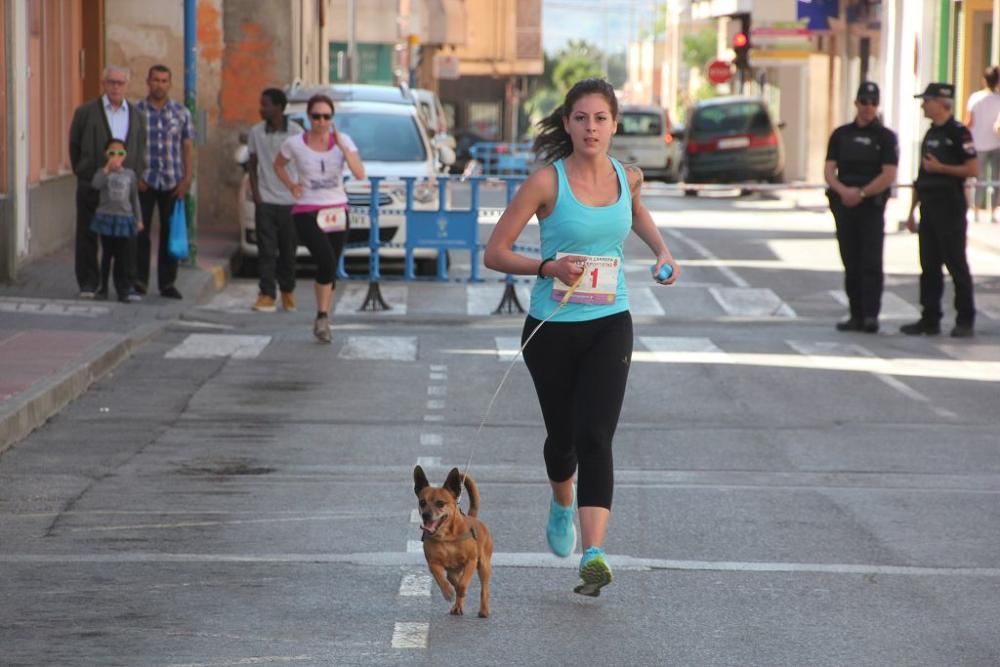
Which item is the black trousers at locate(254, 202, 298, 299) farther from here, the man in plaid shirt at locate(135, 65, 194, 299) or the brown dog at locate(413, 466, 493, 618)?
the brown dog at locate(413, 466, 493, 618)

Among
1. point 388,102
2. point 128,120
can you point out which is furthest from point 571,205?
point 388,102

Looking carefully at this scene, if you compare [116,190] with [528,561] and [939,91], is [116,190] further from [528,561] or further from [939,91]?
[528,561]

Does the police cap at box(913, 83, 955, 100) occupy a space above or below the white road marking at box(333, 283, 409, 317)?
above

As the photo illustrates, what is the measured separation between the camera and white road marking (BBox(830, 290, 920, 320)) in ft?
58.5

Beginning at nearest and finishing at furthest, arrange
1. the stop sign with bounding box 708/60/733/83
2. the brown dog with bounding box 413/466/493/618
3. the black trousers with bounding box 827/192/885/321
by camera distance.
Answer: the brown dog with bounding box 413/466/493/618 < the black trousers with bounding box 827/192/885/321 < the stop sign with bounding box 708/60/733/83

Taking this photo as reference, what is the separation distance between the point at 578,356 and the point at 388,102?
15.8 m

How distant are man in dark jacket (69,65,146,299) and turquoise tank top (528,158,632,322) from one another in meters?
10.1

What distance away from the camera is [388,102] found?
22.5m

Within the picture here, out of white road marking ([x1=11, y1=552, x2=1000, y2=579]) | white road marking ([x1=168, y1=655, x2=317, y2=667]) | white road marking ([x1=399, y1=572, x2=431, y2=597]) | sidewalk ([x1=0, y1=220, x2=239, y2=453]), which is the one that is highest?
sidewalk ([x1=0, y1=220, x2=239, y2=453])

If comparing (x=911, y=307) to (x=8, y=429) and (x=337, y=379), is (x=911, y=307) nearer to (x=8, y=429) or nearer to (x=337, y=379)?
(x=337, y=379)

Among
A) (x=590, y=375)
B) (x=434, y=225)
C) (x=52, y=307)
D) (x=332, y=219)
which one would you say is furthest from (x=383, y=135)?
(x=590, y=375)

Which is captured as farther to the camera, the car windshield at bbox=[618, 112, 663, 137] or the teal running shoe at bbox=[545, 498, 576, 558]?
the car windshield at bbox=[618, 112, 663, 137]

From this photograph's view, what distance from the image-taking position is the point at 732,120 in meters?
43.7

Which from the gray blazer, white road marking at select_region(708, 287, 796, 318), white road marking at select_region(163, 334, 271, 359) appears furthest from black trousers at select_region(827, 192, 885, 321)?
the gray blazer
